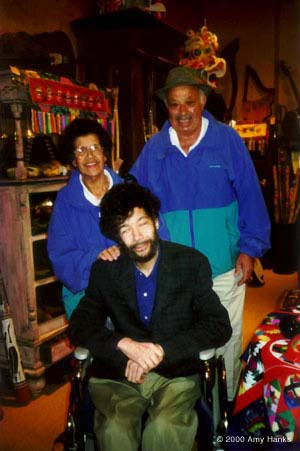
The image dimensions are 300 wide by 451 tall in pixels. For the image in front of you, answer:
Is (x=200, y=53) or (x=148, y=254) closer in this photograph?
(x=148, y=254)

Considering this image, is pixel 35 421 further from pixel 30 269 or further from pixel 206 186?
pixel 206 186

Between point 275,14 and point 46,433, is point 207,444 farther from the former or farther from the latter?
point 275,14

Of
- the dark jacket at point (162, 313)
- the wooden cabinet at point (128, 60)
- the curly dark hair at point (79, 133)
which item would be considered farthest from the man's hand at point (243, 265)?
the wooden cabinet at point (128, 60)

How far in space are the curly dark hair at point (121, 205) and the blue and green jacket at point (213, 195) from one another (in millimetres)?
364

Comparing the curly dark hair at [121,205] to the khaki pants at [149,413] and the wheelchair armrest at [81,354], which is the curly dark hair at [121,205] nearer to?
the wheelchair armrest at [81,354]

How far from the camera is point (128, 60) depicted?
3232mm

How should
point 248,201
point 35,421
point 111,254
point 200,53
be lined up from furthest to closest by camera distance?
point 200,53 < point 35,421 < point 248,201 < point 111,254

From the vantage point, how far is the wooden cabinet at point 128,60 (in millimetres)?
3230

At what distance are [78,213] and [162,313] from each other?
0.72 metres

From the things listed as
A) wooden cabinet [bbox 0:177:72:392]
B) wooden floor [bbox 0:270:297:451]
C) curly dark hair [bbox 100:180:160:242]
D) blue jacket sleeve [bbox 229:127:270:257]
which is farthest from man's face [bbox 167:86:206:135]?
wooden floor [bbox 0:270:297:451]

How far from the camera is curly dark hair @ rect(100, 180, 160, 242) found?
5.54 ft

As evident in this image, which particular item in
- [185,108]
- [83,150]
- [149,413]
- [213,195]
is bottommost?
[149,413]

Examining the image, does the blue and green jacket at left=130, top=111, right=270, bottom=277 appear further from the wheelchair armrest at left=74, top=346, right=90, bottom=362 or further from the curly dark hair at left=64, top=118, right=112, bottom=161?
the wheelchair armrest at left=74, top=346, right=90, bottom=362

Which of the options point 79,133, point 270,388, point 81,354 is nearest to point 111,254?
point 81,354
